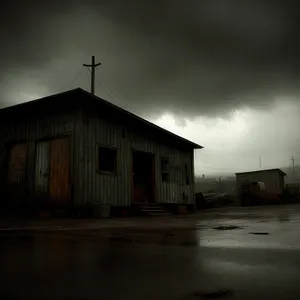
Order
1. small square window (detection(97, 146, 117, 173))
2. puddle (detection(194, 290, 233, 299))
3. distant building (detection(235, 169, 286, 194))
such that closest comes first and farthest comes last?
puddle (detection(194, 290, 233, 299)), small square window (detection(97, 146, 117, 173)), distant building (detection(235, 169, 286, 194))

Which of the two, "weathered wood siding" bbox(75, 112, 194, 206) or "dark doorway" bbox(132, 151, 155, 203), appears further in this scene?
"dark doorway" bbox(132, 151, 155, 203)

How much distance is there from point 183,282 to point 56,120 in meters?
10.9

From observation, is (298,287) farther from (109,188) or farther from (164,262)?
(109,188)

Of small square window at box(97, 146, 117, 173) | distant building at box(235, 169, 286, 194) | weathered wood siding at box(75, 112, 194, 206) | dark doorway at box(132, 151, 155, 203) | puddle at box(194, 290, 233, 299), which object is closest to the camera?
puddle at box(194, 290, 233, 299)

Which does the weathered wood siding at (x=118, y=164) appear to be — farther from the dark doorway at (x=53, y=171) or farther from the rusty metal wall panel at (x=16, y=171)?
the rusty metal wall panel at (x=16, y=171)

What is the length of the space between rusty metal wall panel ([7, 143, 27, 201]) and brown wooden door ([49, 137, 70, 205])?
1.59 metres

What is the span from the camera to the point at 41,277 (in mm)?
1612

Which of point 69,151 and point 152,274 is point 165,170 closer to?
point 69,151

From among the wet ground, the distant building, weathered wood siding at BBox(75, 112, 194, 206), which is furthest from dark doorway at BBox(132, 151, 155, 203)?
the distant building

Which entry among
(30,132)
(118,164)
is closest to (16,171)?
(30,132)

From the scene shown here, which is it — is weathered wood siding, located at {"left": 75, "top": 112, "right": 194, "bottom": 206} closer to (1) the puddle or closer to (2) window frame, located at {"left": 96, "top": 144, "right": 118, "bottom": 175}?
(2) window frame, located at {"left": 96, "top": 144, "right": 118, "bottom": 175}

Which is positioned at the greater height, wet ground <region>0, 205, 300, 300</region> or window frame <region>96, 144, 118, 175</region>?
window frame <region>96, 144, 118, 175</region>

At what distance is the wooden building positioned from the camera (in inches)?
433

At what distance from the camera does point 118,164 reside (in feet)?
41.7
